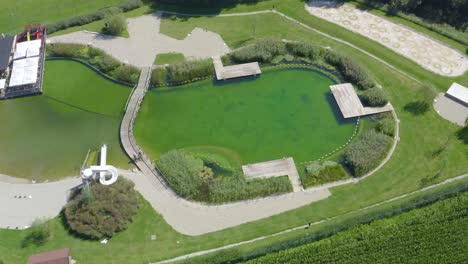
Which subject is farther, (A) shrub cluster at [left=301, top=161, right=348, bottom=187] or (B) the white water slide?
(A) shrub cluster at [left=301, top=161, right=348, bottom=187]

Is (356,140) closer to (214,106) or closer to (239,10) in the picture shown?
(214,106)

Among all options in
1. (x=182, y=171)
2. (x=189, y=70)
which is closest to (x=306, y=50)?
(x=189, y=70)

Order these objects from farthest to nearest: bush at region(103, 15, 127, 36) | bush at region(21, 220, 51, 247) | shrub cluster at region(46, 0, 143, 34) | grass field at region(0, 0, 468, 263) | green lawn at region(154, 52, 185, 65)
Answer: shrub cluster at region(46, 0, 143, 34) < bush at region(103, 15, 127, 36) < green lawn at region(154, 52, 185, 65) < bush at region(21, 220, 51, 247) < grass field at region(0, 0, 468, 263)

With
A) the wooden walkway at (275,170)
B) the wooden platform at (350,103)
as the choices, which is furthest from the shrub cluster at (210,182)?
the wooden platform at (350,103)

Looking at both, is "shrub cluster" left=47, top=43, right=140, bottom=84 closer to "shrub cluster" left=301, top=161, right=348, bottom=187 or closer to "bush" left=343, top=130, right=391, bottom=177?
"shrub cluster" left=301, top=161, right=348, bottom=187

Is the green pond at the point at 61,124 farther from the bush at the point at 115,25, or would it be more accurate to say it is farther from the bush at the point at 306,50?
the bush at the point at 306,50

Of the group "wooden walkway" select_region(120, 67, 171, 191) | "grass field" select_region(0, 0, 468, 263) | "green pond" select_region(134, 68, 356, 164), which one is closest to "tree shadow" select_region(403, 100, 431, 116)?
"grass field" select_region(0, 0, 468, 263)

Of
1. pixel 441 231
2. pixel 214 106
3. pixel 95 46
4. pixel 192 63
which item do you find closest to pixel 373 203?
pixel 441 231
